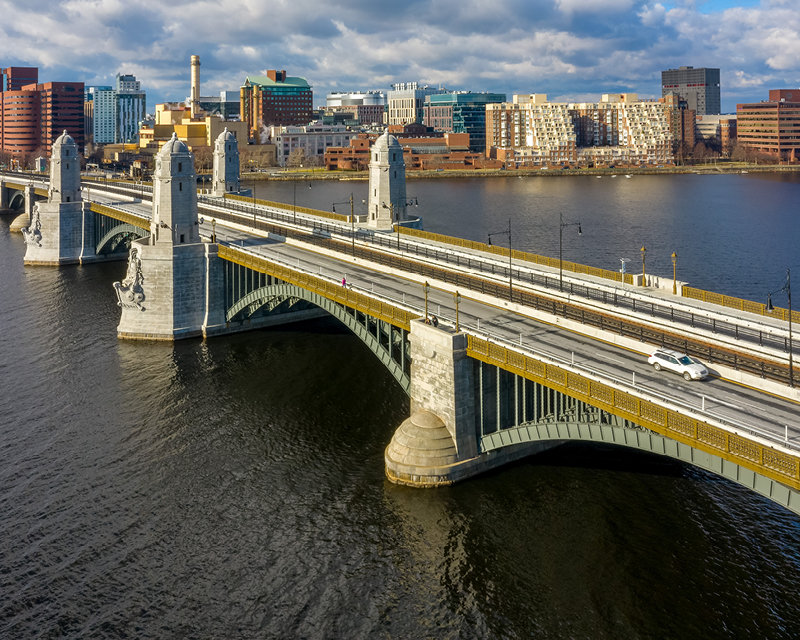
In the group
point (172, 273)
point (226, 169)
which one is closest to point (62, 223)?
point (226, 169)

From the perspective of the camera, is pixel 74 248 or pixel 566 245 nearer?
pixel 74 248

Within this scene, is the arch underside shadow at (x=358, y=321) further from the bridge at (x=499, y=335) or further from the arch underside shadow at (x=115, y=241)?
the arch underside shadow at (x=115, y=241)

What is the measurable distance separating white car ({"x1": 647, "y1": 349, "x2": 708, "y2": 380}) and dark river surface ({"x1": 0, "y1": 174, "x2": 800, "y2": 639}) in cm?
691

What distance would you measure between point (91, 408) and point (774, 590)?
Result: 42.7 m

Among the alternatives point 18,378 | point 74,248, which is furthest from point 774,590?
point 74,248

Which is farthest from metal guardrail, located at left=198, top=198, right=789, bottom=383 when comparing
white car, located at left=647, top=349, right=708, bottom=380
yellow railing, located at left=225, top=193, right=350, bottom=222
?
yellow railing, located at left=225, top=193, right=350, bottom=222

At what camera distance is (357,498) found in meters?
40.0

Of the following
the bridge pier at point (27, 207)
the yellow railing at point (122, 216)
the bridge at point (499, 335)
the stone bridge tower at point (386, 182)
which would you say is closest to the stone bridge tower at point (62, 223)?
the yellow railing at point (122, 216)

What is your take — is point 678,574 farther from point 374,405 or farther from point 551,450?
point 374,405

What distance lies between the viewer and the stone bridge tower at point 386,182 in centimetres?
8256

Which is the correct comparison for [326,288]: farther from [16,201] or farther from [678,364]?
[16,201]

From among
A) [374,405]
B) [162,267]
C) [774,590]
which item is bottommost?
[774,590]

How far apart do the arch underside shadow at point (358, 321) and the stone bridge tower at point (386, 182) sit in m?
17.7

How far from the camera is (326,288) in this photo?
5359cm
